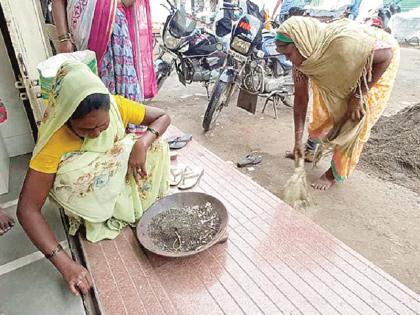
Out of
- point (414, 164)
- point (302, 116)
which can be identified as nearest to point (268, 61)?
point (302, 116)

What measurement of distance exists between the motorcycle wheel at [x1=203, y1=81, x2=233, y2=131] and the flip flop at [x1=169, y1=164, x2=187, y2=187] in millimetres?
1348

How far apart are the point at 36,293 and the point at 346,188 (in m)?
2.08

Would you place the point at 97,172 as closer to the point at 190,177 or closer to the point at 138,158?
the point at 138,158

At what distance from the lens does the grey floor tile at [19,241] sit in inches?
58.0

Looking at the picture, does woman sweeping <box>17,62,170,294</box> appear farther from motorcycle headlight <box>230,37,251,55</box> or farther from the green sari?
motorcycle headlight <box>230,37,251,55</box>

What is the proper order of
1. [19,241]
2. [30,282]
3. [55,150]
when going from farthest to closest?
[19,241]
[30,282]
[55,150]

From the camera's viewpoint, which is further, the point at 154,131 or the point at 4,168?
the point at 4,168

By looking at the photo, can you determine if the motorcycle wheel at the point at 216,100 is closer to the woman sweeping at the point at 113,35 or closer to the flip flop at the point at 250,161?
the flip flop at the point at 250,161

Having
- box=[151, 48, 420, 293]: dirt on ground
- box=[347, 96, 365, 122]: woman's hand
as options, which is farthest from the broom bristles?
box=[347, 96, 365, 122]: woman's hand

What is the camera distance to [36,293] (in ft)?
4.14

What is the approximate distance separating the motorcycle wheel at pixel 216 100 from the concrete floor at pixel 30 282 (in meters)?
1.92

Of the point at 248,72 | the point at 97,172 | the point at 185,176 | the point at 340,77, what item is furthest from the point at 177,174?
the point at 248,72

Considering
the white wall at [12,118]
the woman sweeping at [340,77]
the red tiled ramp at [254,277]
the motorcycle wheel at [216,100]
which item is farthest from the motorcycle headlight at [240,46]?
the red tiled ramp at [254,277]

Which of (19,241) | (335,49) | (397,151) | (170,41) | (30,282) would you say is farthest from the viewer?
(170,41)
